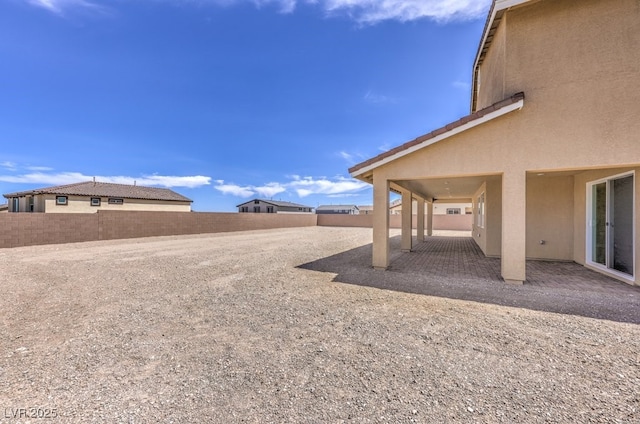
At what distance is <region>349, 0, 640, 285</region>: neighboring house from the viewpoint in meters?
5.61

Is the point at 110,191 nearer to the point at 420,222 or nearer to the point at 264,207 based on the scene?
the point at 264,207

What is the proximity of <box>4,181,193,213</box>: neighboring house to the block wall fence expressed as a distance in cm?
936

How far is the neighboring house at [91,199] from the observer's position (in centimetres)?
2222

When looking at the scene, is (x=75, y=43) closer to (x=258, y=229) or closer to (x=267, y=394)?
(x=267, y=394)

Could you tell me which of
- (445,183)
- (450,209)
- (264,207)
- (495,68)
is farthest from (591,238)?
(264,207)

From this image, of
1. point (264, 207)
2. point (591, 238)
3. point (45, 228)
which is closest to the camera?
point (591, 238)

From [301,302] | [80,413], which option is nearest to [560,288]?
[301,302]

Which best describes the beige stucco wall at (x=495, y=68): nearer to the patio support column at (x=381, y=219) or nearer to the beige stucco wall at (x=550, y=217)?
the beige stucco wall at (x=550, y=217)

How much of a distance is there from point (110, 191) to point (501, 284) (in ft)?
105

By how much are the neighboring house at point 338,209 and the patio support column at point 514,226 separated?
56.9 meters

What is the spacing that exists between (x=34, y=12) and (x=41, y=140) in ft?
70.3

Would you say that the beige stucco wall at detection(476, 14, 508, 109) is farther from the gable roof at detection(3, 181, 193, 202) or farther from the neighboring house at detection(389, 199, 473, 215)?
the gable roof at detection(3, 181, 193, 202)

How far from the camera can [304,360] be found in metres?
3.02

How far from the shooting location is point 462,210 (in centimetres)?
3644
